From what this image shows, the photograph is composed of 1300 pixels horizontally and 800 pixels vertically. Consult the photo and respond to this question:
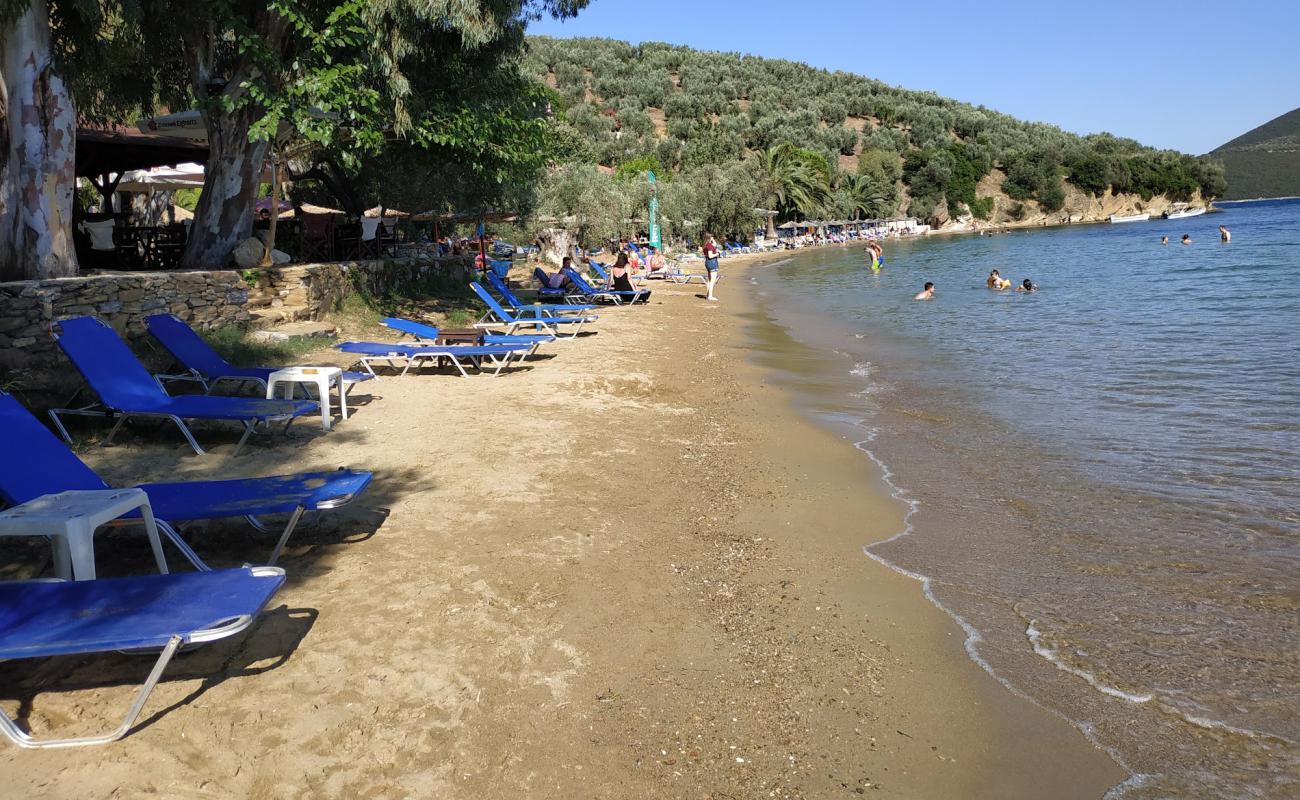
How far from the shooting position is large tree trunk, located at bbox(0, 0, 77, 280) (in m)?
8.41

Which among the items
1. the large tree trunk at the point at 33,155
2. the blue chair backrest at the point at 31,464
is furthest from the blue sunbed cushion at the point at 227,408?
the large tree trunk at the point at 33,155

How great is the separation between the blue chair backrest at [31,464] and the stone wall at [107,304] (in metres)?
3.77

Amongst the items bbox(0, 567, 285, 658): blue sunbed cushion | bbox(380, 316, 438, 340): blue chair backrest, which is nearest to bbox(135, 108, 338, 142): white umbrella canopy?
bbox(380, 316, 438, 340): blue chair backrest

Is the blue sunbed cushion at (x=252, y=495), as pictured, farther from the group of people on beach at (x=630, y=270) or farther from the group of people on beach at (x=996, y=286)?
the group of people on beach at (x=996, y=286)

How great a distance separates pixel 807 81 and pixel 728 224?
52729mm

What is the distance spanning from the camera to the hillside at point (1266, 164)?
138 meters

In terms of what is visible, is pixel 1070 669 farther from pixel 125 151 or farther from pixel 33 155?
pixel 125 151

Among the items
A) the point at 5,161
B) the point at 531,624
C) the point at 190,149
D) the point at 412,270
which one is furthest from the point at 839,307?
the point at 531,624

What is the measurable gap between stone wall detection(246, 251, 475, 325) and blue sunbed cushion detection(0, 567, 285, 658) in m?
8.51

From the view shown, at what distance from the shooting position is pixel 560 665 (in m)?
3.37

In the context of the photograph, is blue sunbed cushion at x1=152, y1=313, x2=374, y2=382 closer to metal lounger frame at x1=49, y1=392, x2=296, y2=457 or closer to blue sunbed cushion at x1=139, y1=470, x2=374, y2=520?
metal lounger frame at x1=49, y1=392, x2=296, y2=457

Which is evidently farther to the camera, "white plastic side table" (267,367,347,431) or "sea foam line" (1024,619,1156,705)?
"white plastic side table" (267,367,347,431)

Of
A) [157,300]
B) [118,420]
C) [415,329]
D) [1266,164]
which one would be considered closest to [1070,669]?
[118,420]

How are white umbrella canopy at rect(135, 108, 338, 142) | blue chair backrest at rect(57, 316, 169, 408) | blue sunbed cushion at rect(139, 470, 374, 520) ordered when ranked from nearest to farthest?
blue sunbed cushion at rect(139, 470, 374, 520) < blue chair backrest at rect(57, 316, 169, 408) < white umbrella canopy at rect(135, 108, 338, 142)
